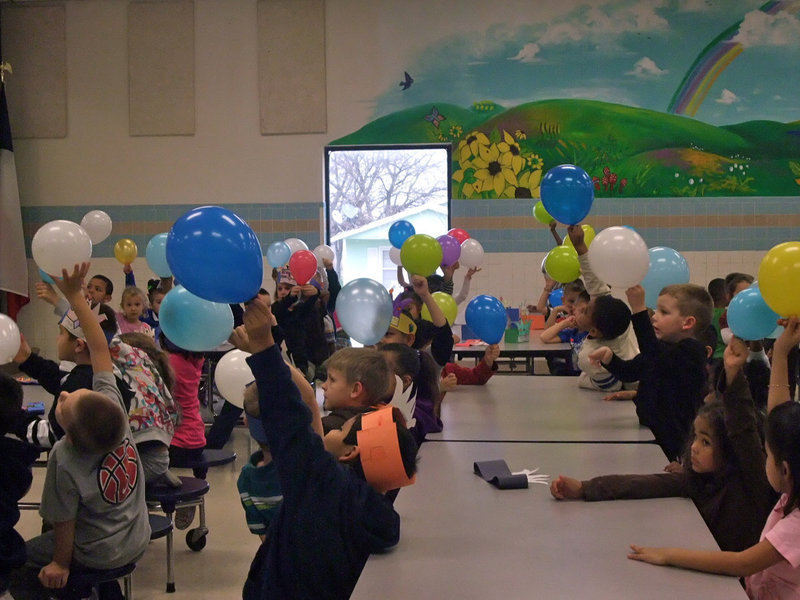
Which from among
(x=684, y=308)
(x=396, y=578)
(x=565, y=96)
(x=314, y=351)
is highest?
(x=565, y=96)

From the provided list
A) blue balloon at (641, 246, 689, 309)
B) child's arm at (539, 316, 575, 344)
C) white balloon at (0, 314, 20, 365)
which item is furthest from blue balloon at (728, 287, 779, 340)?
child's arm at (539, 316, 575, 344)

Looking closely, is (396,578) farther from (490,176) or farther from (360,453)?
(490,176)

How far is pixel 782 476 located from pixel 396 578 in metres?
0.78

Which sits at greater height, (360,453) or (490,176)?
(490,176)

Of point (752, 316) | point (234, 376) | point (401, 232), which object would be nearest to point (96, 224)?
point (401, 232)

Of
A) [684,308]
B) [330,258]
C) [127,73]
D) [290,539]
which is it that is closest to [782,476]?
[290,539]

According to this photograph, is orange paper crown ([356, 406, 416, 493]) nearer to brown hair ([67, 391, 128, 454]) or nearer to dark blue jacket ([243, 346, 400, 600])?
dark blue jacket ([243, 346, 400, 600])

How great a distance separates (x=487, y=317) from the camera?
4.12m

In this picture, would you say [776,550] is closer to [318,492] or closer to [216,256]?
[318,492]

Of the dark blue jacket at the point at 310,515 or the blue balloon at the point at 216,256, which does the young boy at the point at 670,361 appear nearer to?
the dark blue jacket at the point at 310,515

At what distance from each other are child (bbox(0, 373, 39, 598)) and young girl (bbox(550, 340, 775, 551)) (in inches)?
60.7

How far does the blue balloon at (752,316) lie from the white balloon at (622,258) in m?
0.40

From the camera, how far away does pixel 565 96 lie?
26.8ft

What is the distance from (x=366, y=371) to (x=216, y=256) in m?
0.54
